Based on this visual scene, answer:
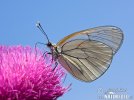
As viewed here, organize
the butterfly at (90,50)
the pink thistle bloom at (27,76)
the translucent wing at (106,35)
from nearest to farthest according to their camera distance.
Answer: the pink thistle bloom at (27,76) < the butterfly at (90,50) < the translucent wing at (106,35)

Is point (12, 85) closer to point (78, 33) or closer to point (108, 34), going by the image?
point (78, 33)

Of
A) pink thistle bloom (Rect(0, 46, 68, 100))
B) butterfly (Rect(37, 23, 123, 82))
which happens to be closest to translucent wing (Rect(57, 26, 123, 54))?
butterfly (Rect(37, 23, 123, 82))

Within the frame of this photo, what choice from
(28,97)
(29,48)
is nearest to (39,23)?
(29,48)

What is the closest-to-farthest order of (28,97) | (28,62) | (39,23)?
(28,97), (28,62), (39,23)

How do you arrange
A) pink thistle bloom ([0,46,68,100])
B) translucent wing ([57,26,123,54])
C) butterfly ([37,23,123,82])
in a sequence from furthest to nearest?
translucent wing ([57,26,123,54]) < butterfly ([37,23,123,82]) < pink thistle bloom ([0,46,68,100])

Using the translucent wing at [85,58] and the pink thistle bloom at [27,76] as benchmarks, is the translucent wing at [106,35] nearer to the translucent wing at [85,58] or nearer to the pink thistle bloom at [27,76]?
the translucent wing at [85,58]

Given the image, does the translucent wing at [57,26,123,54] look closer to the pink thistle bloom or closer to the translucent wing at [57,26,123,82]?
the translucent wing at [57,26,123,82]

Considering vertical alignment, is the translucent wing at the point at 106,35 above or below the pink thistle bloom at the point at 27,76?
above

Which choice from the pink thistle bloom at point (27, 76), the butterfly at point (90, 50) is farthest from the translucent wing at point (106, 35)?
the pink thistle bloom at point (27, 76)
